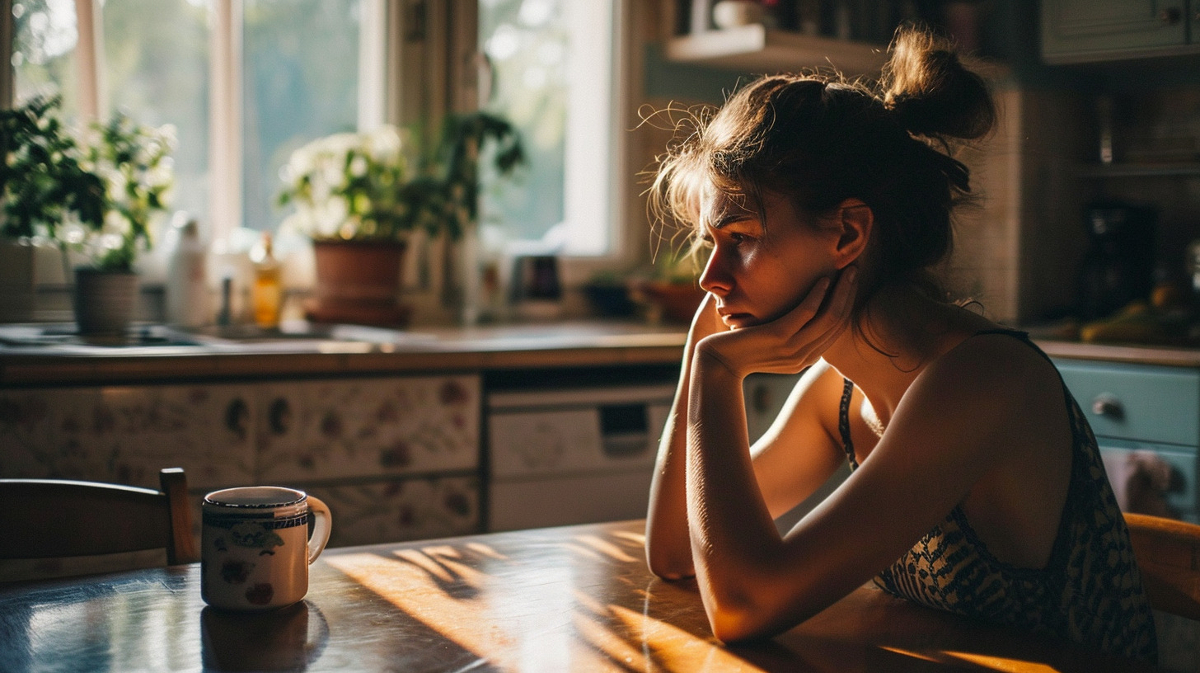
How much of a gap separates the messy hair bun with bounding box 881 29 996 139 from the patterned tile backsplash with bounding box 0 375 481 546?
1332 millimetres

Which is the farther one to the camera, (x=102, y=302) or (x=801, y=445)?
(x=102, y=302)

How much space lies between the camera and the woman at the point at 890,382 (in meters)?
0.96

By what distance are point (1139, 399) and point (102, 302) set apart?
2.34 m

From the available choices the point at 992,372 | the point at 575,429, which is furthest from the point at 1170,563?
the point at 575,429

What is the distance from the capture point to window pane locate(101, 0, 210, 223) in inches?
104

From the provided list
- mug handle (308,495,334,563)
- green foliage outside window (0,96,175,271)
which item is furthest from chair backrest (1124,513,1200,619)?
green foliage outside window (0,96,175,271)

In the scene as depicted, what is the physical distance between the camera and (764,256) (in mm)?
Answer: 1090

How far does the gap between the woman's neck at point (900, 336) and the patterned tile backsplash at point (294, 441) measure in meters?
1.22

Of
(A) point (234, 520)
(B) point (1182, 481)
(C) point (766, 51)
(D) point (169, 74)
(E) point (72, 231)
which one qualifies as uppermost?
(C) point (766, 51)

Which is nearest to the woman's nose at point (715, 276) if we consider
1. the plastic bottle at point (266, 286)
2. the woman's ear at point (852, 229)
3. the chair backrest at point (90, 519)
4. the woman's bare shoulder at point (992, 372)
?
the woman's ear at point (852, 229)

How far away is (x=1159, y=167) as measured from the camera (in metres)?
3.19

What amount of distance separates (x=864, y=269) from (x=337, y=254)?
1904mm

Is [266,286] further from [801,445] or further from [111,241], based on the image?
[801,445]

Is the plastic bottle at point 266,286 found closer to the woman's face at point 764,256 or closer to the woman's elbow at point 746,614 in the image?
the woman's face at point 764,256
